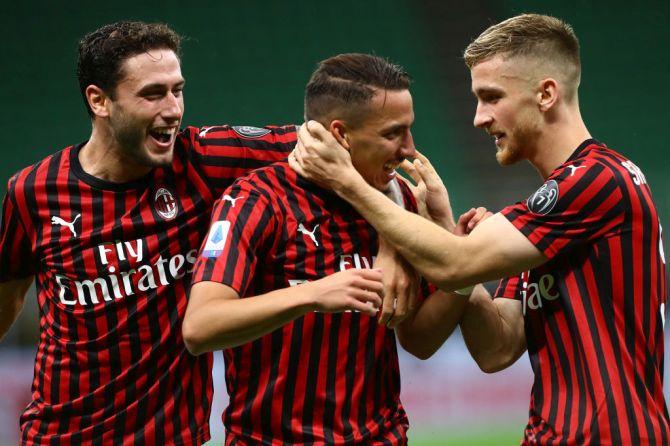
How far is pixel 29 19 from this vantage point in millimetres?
7410

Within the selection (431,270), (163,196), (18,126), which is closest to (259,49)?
(18,126)

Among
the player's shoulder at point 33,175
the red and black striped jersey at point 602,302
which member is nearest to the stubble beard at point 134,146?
the player's shoulder at point 33,175

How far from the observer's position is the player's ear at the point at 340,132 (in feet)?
8.35

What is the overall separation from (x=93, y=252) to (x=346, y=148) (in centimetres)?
87

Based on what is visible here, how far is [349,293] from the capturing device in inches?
86.2

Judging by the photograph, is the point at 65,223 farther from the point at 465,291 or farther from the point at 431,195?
the point at 465,291

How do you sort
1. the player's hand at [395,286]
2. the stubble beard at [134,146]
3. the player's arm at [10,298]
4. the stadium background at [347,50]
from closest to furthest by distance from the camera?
the player's hand at [395,286]
the stubble beard at [134,146]
the player's arm at [10,298]
the stadium background at [347,50]

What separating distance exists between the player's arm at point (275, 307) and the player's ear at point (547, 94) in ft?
2.35

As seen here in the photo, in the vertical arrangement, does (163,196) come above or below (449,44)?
below

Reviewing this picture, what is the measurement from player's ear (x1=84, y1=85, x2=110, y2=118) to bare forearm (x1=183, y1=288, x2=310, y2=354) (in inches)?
38.0

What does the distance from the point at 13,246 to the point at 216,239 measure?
0.98 metres

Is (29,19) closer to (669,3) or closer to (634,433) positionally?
(669,3)

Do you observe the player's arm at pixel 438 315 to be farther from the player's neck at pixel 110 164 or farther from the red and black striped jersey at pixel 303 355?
the player's neck at pixel 110 164

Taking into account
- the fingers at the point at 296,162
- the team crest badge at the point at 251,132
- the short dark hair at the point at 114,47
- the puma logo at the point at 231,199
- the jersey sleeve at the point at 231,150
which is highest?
the short dark hair at the point at 114,47
